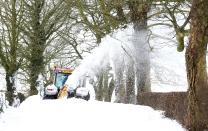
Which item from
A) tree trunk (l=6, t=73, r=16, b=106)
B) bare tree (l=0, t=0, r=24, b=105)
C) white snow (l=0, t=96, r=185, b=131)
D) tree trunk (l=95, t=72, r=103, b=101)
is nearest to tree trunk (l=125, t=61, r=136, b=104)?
tree trunk (l=95, t=72, r=103, b=101)

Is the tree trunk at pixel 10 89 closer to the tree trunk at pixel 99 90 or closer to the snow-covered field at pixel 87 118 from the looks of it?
the tree trunk at pixel 99 90

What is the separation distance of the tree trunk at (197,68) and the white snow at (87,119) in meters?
0.49

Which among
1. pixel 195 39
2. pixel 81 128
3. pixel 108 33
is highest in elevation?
pixel 108 33

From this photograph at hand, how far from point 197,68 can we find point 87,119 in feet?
11.2

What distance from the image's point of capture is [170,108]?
45.2ft

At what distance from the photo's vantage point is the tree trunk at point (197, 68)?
12086 millimetres

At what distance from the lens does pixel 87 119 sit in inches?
565

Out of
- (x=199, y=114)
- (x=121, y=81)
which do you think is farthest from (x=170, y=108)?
(x=121, y=81)

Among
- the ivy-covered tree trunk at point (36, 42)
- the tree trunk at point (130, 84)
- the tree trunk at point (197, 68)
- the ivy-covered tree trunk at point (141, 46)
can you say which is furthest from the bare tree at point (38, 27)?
the tree trunk at point (197, 68)

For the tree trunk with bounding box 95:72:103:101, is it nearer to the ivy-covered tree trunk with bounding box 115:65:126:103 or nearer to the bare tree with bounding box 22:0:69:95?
the bare tree with bounding box 22:0:69:95

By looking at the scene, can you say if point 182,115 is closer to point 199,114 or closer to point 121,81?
point 199,114

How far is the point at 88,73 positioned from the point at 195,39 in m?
13.5

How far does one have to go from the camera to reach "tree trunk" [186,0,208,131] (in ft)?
39.7

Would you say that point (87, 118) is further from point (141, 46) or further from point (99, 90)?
point (99, 90)
